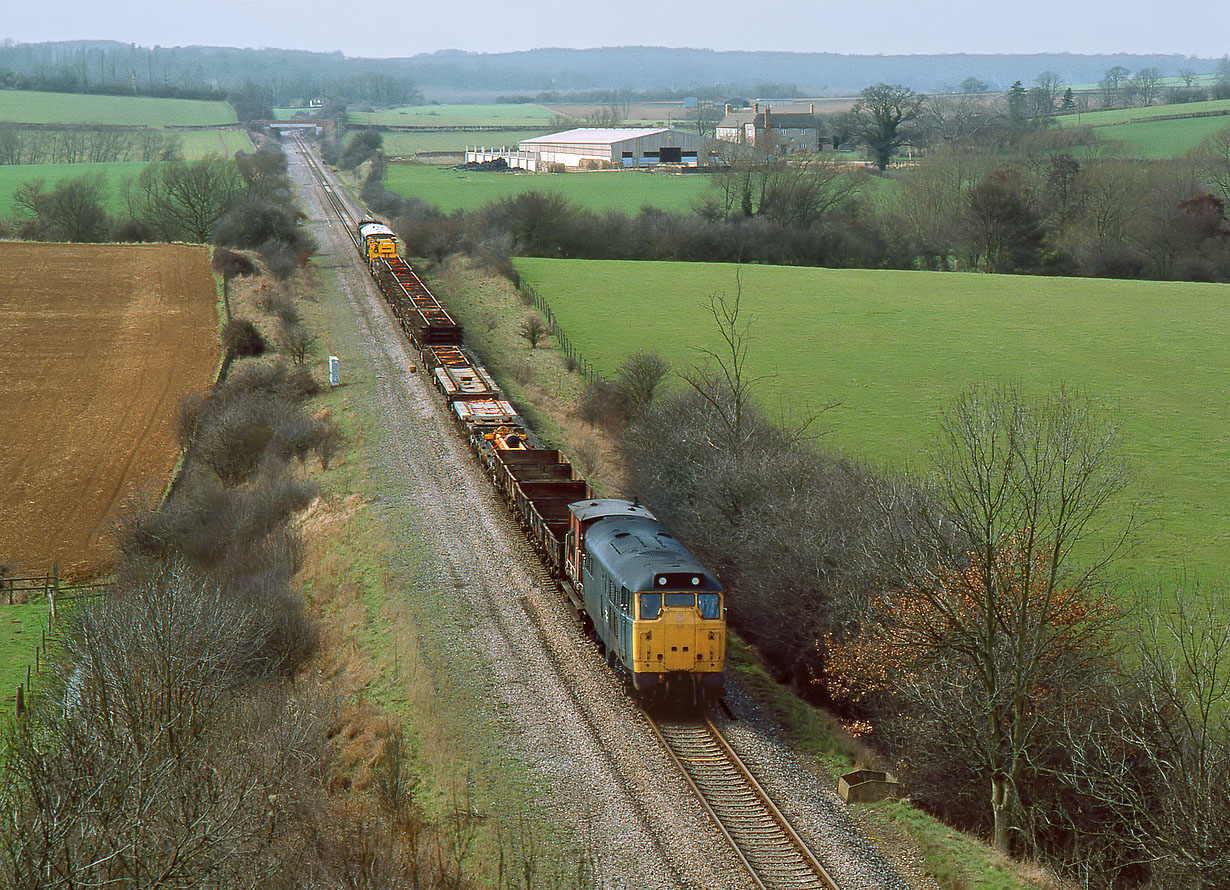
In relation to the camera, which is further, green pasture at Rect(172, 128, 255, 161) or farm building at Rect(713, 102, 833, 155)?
green pasture at Rect(172, 128, 255, 161)

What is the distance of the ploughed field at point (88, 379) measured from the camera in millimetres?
39481

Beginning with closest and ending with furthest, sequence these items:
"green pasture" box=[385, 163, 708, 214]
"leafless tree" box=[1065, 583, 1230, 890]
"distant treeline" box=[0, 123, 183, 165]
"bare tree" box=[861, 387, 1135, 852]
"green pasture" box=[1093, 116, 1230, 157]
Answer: "leafless tree" box=[1065, 583, 1230, 890] < "bare tree" box=[861, 387, 1135, 852] < "green pasture" box=[385, 163, 708, 214] < "green pasture" box=[1093, 116, 1230, 157] < "distant treeline" box=[0, 123, 183, 165]

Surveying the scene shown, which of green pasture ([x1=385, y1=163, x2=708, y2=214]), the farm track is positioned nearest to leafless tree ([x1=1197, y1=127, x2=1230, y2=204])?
green pasture ([x1=385, y1=163, x2=708, y2=214])

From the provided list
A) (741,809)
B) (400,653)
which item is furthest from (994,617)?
(400,653)

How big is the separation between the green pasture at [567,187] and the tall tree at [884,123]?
1891cm

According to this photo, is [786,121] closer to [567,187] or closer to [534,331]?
[567,187]

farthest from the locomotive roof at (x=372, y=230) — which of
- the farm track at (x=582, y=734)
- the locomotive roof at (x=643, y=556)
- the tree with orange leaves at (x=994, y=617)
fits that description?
the tree with orange leaves at (x=994, y=617)

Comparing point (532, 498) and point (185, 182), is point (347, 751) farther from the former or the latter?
point (185, 182)

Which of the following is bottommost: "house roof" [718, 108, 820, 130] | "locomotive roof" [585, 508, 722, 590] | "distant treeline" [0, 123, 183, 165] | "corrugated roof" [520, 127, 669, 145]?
"locomotive roof" [585, 508, 722, 590]

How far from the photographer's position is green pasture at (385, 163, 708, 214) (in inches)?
4382

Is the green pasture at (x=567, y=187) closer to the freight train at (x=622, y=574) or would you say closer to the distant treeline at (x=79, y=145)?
the distant treeline at (x=79, y=145)

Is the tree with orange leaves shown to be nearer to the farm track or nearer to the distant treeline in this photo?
the farm track

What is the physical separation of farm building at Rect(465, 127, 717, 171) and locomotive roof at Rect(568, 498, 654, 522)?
416 feet

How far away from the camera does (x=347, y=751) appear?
70.8 ft
